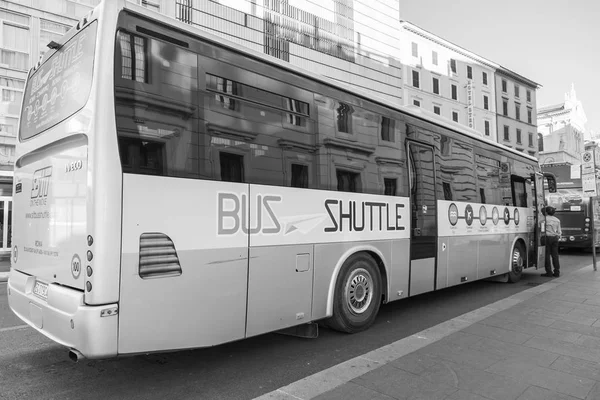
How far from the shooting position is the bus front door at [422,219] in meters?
6.49

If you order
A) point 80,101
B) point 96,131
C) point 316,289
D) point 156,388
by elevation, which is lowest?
point 156,388

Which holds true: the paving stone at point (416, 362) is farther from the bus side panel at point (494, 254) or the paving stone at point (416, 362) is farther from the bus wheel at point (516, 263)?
the bus wheel at point (516, 263)

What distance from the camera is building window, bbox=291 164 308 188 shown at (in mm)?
4652

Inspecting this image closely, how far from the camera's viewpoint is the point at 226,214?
3.99 metres

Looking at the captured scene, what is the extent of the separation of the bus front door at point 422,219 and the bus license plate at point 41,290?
4.79m

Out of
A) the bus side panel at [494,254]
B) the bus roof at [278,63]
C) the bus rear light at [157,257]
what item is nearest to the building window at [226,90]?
the bus roof at [278,63]

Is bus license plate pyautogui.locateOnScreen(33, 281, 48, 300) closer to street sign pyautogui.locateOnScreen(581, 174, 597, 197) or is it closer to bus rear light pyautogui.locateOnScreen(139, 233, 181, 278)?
bus rear light pyautogui.locateOnScreen(139, 233, 181, 278)

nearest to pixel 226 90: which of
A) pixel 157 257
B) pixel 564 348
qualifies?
pixel 157 257

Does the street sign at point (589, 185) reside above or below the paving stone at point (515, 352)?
above

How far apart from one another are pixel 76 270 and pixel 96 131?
115 centimetres

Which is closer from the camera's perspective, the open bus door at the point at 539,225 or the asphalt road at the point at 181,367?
the asphalt road at the point at 181,367

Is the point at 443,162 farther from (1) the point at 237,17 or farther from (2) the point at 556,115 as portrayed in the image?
(2) the point at 556,115

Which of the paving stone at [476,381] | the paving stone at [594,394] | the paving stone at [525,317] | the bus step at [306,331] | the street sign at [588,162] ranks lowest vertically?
the paving stone at [594,394]

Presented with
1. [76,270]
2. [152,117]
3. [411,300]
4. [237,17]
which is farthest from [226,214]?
[237,17]
